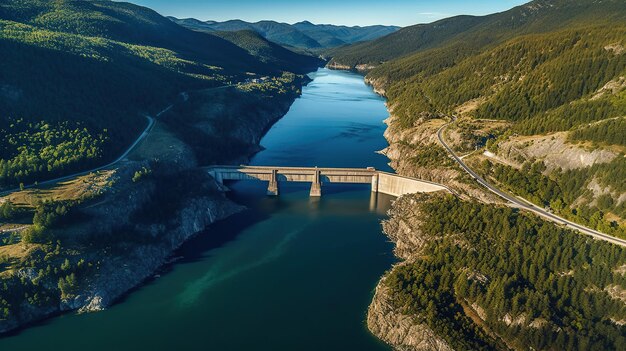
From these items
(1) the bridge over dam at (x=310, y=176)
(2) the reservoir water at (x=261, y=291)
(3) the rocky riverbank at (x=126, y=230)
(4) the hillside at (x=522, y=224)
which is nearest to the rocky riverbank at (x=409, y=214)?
(4) the hillside at (x=522, y=224)

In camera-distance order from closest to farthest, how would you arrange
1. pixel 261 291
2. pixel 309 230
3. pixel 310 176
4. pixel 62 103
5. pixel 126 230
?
1. pixel 261 291
2. pixel 126 230
3. pixel 309 230
4. pixel 62 103
5. pixel 310 176

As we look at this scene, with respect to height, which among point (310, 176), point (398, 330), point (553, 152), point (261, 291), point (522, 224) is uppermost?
point (553, 152)

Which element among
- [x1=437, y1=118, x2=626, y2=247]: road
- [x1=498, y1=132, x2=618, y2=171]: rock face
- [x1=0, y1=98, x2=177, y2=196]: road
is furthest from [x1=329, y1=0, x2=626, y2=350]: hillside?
[x1=0, y1=98, x2=177, y2=196]: road

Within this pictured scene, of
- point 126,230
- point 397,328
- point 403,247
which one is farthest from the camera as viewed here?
point 403,247

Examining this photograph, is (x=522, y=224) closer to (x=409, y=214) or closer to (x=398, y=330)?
(x=409, y=214)

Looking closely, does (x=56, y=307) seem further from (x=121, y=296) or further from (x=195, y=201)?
(x=195, y=201)

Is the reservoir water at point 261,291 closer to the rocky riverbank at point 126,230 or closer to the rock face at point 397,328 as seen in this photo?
the rock face at point 397,328

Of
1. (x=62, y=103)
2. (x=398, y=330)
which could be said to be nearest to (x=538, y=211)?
(x=398, y=330)
